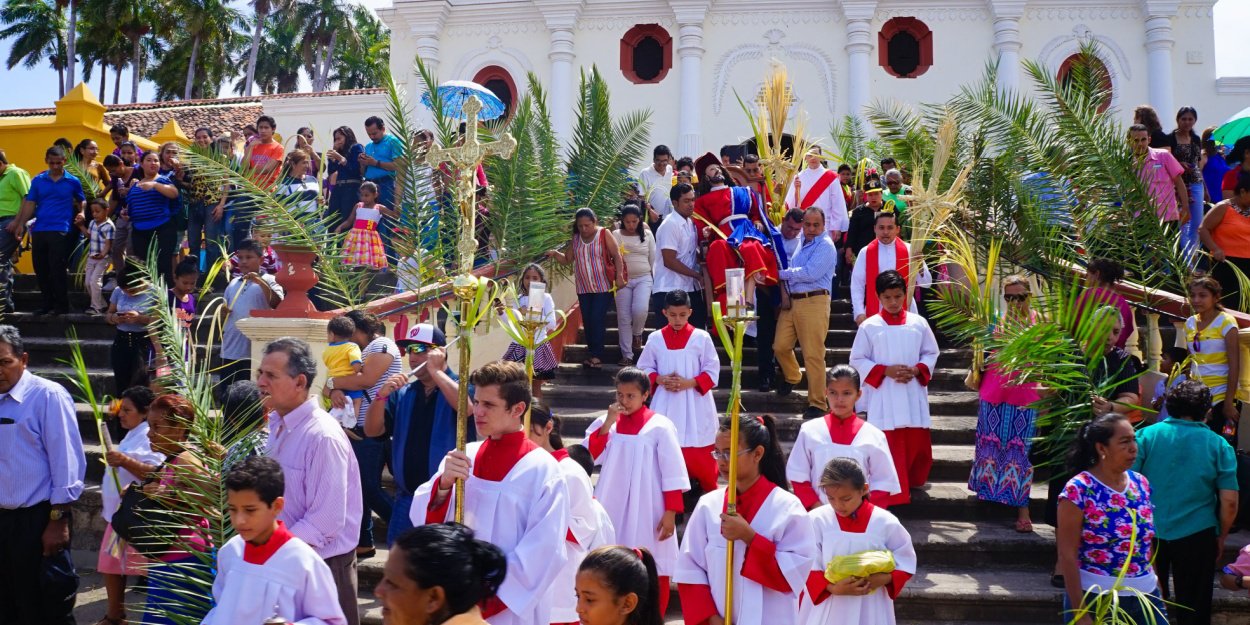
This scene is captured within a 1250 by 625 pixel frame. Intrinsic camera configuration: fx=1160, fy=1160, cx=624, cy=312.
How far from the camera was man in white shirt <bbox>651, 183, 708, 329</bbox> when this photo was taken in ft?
36.3

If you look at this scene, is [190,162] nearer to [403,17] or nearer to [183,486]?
[183,486]

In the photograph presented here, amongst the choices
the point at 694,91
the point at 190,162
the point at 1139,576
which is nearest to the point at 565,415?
the point at 190,162

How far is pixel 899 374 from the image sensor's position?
834 cm

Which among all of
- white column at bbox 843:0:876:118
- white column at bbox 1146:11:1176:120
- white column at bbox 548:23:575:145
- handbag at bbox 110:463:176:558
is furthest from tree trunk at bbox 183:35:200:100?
handbag at bbox 110:463:176:558

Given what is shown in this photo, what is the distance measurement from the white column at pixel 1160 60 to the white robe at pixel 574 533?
2326cm

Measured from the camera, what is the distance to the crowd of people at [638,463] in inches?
180

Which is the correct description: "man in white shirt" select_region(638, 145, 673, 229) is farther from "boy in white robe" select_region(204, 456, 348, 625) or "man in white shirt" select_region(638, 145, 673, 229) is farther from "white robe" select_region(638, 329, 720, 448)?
"boy in white robe" select_region(204, 456, 348, 625)

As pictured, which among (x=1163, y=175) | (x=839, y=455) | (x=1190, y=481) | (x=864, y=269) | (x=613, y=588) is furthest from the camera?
(x=1163, y=175)

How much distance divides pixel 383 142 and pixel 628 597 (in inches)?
437

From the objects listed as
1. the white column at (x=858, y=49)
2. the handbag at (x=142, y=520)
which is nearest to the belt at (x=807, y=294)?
the handbag at (x=142, y=520)

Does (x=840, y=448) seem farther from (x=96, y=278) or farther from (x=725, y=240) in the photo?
(x=96, y=278)

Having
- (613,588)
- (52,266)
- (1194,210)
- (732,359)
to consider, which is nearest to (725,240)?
(1194,210)

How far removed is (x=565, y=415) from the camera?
9930 millimetres

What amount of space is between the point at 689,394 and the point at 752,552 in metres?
3.23
